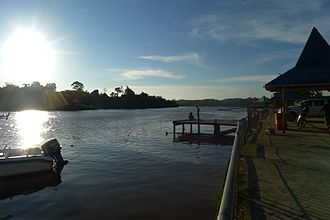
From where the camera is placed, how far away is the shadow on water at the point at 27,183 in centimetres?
1339

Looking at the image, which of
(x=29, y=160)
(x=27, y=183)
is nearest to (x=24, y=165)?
(x=29, y=160)

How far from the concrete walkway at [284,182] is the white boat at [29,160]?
1196cm

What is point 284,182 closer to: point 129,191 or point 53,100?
point 129,191

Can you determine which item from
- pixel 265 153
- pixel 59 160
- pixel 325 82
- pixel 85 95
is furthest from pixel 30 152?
pixel 85 95

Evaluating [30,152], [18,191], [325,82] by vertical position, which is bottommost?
[18,191]

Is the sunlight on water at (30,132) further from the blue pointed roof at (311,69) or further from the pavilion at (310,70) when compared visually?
the blue pointed roof at (311,69)

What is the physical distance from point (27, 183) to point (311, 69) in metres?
19.4

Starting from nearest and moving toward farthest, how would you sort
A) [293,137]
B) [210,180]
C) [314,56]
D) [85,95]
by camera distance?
[210,180] → [293,137] → [314,56] → [85,95]

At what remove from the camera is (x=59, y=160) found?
17.6 metres

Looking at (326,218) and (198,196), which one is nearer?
(326,218)

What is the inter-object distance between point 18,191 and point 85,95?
16734cm

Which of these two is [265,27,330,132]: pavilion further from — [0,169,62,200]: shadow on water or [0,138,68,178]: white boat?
[0,138,68,178]: white boat

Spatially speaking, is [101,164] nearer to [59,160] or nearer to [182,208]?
[59,160]

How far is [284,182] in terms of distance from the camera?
7.25 metres
